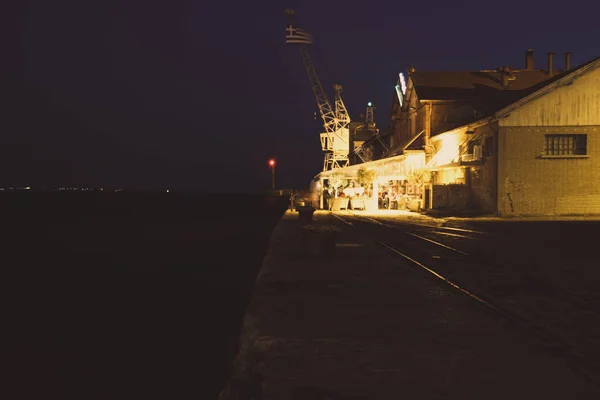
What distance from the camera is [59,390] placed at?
5289 millimetres

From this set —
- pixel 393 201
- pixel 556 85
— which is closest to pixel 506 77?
pixel 393 201

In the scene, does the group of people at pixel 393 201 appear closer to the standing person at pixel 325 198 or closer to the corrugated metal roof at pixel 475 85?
the standing person at pixel 325 198

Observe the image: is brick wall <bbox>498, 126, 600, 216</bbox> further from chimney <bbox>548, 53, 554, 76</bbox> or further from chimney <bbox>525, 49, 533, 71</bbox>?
chimney <bbox>525, 49, 533, 71</bbox>

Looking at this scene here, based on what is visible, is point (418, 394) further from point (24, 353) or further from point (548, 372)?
point (24, 353)

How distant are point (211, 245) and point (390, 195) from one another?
22.4 metres

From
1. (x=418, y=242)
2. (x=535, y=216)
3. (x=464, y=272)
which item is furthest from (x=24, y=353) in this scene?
(x=535, y=216)

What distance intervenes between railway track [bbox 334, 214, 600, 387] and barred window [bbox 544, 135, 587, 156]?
10522 millimetres

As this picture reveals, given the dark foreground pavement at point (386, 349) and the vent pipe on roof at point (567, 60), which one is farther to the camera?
the vent pipe on roof at point (567, 60)

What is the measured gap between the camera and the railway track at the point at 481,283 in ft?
17.5

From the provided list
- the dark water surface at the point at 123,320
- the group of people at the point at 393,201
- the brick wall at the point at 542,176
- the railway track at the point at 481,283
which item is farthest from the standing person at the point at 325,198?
the dark water surface at the point at 123,320

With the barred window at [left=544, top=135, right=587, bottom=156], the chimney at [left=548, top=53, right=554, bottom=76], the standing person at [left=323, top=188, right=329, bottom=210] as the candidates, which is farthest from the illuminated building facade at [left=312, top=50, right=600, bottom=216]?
the chimney at [left=548, top=53, right=554, bottom=76]

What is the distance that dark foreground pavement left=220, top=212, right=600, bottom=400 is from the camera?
438 centimetres

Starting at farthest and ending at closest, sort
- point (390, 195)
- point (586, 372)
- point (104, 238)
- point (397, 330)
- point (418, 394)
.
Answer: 1. point (390, 195)
2. point (104, 238)
3. point (397, 330)
4. point (586, 372)
5. point (418, 394)

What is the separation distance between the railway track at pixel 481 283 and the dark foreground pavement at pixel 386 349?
0.54 feet
